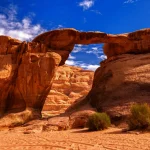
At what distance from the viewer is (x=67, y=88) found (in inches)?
2461

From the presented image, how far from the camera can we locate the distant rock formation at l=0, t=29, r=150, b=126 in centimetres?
1773

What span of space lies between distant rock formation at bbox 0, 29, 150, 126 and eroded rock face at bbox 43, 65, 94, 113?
2696 centimetres

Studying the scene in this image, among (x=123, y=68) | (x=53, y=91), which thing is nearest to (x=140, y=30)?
(x=123, y=68)

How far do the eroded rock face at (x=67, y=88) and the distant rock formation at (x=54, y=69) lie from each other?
88.5 ft

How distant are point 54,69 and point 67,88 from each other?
42792mm

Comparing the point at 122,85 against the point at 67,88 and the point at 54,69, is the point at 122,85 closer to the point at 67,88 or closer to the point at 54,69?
the point at 54,69

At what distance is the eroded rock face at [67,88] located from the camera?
50.6m

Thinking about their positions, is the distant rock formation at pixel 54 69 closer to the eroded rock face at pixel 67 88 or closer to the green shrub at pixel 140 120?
the green shrub at pixel 140 120

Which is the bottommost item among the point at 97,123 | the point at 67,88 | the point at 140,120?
the point at 97,123

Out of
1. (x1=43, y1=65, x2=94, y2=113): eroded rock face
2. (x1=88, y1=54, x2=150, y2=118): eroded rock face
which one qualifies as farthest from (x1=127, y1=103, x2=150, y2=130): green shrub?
(x1=43, y1=65, x2=94, y2=113): eroded rock face

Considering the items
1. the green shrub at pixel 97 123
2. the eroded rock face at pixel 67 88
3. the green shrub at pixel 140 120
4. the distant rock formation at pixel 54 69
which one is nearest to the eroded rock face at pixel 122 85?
the distant rock formation at pixel 54 69

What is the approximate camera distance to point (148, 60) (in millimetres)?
19328

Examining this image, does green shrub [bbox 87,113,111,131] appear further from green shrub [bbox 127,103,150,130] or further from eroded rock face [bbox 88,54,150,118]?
eroded rock face [bbox 88,54,150,118]

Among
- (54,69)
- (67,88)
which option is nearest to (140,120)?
(54,69)
